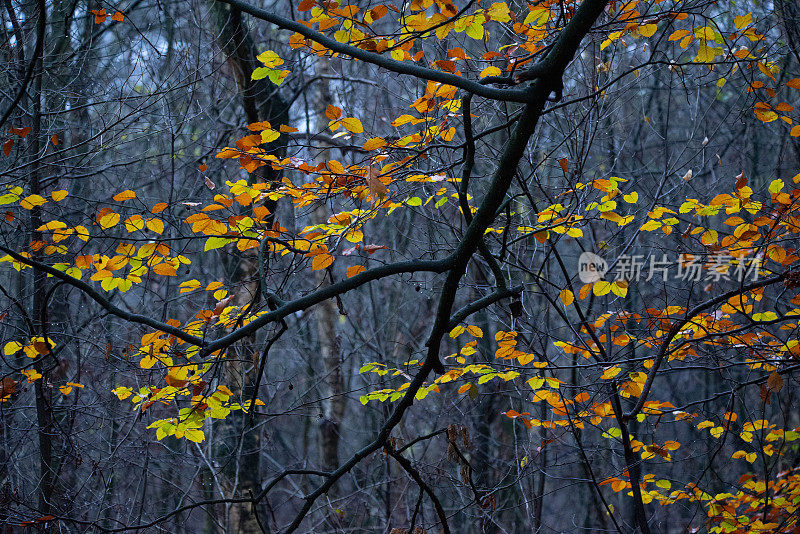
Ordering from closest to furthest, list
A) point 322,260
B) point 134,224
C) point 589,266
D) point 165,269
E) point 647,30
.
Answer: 1. point 322,260
2. point 165,269
3. point 134,224
4. point 647,30
5. point 589,266

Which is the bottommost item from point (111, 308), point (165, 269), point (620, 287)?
point (111, 308)

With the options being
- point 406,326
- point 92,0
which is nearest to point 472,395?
point 406,326

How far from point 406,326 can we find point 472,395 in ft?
17.3

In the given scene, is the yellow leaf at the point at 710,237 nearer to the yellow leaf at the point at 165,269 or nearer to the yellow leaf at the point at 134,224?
the yellow leaf at the point at 165,269

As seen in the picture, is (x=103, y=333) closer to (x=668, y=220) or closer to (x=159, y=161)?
(x=159, y=161)

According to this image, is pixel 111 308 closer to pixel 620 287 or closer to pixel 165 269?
Result: pixel 165 269

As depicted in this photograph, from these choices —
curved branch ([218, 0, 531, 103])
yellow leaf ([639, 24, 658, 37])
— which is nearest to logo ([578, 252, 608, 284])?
yellow leaf ([639, 24, 658, 37])

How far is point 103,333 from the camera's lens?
5484 millimetres

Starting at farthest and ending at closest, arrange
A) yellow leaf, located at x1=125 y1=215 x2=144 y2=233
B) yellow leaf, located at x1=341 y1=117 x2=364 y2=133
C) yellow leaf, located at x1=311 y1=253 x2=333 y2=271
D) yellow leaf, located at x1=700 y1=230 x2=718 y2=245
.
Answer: yellow leaf, located at x1=700 y1=230 x2=718 y2=245 < yellow leaf, located at x1=125 y1=215 x2=144 y2=233 < yellow leaf, located at x1=311 y1=253 x2=333 y2=271 < yellow leaf, located at x1=341 y1=117 x2=364 y2=133

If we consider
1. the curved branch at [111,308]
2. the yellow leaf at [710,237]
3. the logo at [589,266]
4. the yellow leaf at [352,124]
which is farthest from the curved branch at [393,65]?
the logo at [589,266]

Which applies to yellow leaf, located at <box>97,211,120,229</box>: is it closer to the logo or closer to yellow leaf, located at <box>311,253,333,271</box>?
yellow leaf, located at <box>311,253,333,271</box>

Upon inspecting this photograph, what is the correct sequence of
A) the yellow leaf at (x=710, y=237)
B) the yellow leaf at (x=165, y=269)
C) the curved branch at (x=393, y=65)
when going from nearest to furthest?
the curved branch at (x=393, y=65) < the yellow leaf at (x=165, y=269) < the yellow leaf at (x=710, y=237)

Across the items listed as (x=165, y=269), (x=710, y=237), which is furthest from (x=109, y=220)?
(x=710, y=237)

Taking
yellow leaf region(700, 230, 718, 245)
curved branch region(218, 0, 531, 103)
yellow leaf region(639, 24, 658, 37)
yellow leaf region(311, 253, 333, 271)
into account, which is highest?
yellow leaf region(639, 24, 658, 37)
